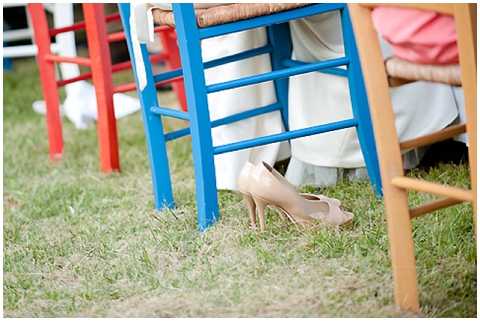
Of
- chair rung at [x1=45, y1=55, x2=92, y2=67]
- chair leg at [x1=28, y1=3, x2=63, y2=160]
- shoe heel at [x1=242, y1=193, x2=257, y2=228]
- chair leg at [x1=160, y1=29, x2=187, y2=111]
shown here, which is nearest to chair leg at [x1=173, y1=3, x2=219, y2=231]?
shoe heel at [x1=242, y1=193, x2=257, y2=228]

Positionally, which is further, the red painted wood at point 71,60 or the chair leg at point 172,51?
the chair leg at point 172,51

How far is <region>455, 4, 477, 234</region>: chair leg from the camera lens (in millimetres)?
1624

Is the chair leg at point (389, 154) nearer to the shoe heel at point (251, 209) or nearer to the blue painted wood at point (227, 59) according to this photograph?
the shoe heel at point (251, 209)

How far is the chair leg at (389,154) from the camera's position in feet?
5.92

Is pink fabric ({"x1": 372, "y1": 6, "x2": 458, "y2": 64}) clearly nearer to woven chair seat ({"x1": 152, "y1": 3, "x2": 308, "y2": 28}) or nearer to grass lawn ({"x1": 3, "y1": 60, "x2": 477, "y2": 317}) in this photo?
grass lawn ({"x1": 3, "y1": 60, "x2": 477, "y2": 317})

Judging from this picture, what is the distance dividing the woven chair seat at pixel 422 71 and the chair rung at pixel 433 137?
0.38 feet

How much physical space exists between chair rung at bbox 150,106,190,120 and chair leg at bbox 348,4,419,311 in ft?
2.55

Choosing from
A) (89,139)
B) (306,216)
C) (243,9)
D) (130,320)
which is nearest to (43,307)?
(130,320)

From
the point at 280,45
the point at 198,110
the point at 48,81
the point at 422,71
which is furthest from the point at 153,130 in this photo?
the point at 422,71

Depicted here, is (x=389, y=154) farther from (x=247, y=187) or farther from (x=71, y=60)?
(x=71, y=60)

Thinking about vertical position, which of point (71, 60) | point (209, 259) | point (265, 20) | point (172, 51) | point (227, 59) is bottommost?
point (209, 259)

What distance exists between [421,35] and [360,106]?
0.93 metres

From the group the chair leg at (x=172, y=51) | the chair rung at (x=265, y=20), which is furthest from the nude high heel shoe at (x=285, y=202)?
the chair leg at (x=172, y=51)

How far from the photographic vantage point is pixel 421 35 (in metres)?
1.71
